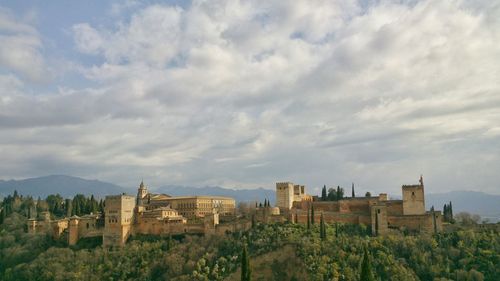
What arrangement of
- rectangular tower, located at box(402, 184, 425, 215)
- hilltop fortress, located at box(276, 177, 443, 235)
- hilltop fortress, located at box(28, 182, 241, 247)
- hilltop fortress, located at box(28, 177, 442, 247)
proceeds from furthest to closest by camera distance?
hilltop fortress, located at box(28, 182, 241, 247) → rectangular tower, located at box(402, 184, 425, 215) → hilltop fortress, located at box(28, 177, 442, 247) → hilltop fortress, located at box(276, 177, 443, 235)

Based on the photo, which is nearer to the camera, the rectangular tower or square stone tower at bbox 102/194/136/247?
the rectangular tower

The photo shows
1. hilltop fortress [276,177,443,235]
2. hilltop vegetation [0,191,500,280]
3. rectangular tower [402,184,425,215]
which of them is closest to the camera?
hilltop vegetation [0,191,500,280]

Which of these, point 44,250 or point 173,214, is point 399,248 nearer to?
point 173,214

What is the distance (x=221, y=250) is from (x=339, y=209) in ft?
56.6

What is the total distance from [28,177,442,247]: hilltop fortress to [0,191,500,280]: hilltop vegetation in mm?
1508

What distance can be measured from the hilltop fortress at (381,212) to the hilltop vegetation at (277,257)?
1820 millimetres

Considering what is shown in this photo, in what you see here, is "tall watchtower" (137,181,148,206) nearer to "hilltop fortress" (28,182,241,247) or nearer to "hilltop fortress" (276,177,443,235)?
"hilltop fortress" (28,182,241,247)

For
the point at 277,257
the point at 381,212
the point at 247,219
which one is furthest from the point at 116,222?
the point at 381,212

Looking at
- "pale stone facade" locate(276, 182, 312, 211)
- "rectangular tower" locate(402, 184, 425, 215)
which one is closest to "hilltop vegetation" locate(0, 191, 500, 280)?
"rectangular tower" locate(402, 184, 425, 215)

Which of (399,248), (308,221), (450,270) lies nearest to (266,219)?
(308,221)

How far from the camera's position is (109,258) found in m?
63.1

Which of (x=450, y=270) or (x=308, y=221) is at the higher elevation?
(x=308, y=221)

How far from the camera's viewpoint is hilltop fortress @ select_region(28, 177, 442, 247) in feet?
208

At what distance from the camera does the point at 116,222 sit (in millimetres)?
66625
